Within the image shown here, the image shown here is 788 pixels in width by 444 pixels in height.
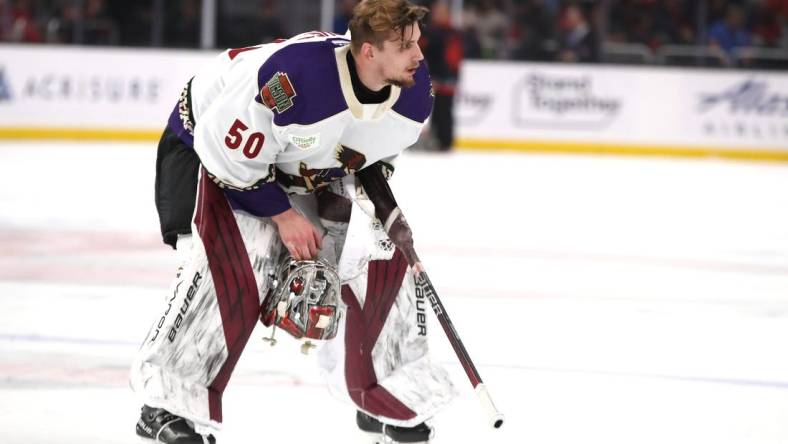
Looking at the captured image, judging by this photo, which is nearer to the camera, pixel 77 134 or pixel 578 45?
pixel 77 134

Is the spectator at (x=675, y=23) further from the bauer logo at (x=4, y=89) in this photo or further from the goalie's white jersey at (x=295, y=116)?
the goalie's white jersey at (x=295, y=116)

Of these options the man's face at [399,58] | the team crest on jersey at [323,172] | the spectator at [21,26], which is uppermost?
the man's face at [399,58]

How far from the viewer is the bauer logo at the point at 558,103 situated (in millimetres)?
11703

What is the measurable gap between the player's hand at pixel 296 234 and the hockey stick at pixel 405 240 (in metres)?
0.16

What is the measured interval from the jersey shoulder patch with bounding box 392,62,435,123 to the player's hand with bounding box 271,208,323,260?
280mm

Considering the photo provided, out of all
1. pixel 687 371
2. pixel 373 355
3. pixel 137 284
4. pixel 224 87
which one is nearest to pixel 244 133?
pixel 224 87

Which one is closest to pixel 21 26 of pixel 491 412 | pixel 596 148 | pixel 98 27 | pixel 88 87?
pixel 98 27

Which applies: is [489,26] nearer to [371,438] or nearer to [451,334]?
[371,438]

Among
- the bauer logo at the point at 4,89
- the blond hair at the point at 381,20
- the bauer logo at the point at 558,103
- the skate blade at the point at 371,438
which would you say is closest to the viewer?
the blond hair at the point at 381,20

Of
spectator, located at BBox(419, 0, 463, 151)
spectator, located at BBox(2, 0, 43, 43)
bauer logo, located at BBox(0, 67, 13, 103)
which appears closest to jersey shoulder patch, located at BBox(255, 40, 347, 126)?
spectator, located at BBox(419, 0, 463, 151)

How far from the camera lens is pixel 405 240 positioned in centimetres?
252

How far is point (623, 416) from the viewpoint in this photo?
2926mm

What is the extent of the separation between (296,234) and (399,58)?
40 centimetres

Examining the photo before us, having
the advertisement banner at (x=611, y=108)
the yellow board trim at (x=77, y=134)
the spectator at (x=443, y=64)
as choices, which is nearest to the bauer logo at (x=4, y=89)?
the yellow board trim at (x=77, y=134)
